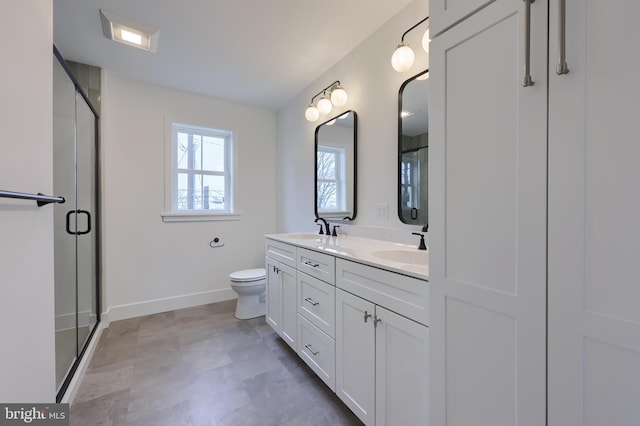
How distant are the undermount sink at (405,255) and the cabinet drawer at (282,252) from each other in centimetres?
68

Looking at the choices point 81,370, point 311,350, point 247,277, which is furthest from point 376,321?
point 81,370

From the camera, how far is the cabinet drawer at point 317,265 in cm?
155

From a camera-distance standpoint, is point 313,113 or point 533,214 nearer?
point 533,214

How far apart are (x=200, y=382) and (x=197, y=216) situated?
1.86 m

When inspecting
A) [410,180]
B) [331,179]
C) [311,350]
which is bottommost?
[311,350]

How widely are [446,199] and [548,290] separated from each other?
367 mm

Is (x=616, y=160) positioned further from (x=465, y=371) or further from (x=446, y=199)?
(x=465, y=371)

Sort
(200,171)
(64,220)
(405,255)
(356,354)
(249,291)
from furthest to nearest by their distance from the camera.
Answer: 1. (200,171)
2. (249,291)
3. (64,220)
4. (405,255)
5. (356,354)

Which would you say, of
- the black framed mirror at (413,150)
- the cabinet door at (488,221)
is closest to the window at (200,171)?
the black framed mirror at (413,150)

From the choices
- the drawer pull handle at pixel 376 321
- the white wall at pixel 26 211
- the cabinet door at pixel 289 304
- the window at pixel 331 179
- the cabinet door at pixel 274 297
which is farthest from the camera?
the window at pixel 331 179

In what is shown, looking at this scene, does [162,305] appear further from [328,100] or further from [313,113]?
[328,100]

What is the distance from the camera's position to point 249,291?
8.96 ft

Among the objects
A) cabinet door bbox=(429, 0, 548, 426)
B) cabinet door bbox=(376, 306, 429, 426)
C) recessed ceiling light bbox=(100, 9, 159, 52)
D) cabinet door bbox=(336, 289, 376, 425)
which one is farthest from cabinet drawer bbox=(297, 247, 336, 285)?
recessed ceiling light bbox=(100, 9, 159, 52)

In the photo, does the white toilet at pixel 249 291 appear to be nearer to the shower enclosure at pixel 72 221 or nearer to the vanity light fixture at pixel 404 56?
the shower enclosure at pixel 72 221
